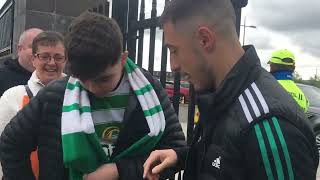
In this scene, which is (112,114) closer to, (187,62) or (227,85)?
(187,62)

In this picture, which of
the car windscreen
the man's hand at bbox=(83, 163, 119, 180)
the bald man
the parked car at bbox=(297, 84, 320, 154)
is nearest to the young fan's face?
the man's hand at bbox=(83, 163, 119, 180)

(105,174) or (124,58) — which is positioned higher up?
(124,58)

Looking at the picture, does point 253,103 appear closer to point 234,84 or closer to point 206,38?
point 234,84

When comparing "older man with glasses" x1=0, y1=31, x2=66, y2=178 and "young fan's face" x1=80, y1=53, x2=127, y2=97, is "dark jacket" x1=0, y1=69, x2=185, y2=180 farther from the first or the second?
"older man with glasses" x1=0, y1=31, x2=66, y2=178

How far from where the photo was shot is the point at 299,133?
3.88 feet

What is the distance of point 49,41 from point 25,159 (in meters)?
0.90

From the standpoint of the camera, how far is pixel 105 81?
1801 mm

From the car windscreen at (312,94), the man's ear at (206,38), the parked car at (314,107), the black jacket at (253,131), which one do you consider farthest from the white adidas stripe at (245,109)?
the car windscreen at (312,94)

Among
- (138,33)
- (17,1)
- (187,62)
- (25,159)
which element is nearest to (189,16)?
(187,62)

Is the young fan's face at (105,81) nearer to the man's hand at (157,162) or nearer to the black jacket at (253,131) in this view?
the man's hand at (157,162)

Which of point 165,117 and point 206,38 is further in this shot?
point 165,117

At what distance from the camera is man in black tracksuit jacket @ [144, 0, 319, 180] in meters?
1.18

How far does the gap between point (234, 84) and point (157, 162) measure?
48 cm

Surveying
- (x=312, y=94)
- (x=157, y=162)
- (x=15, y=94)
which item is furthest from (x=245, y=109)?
(x=312, y=94)
